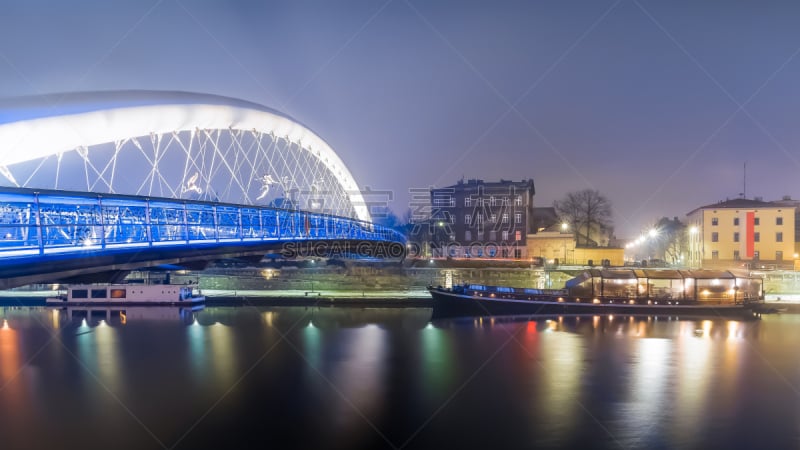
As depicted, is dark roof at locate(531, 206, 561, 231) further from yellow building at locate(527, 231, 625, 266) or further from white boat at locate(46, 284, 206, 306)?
white boat at locate(46, 284, 206, 306)

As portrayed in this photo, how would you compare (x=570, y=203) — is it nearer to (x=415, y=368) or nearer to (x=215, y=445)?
(x=415, y=368)

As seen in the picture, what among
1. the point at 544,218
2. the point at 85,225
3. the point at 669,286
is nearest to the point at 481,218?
the point at 544,218

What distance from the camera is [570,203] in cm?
6231

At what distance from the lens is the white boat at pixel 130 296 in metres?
34.1

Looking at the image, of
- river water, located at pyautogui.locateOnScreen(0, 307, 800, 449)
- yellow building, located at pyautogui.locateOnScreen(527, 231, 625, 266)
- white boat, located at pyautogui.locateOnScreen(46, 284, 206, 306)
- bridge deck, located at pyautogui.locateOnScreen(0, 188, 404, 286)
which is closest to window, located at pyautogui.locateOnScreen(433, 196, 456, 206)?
yellow building, located at pyautogui.locateOnScreen(527, 231, 625, 266)

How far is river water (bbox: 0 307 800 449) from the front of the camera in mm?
15492

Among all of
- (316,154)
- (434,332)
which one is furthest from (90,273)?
(316,154)

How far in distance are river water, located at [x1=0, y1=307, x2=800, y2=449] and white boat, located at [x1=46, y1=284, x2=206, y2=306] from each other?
10.2ft

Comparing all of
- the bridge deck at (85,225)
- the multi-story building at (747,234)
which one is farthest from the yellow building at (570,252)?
the bridge deck at (85,225)

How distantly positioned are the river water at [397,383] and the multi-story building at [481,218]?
21.7 meters

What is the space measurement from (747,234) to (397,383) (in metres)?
38.0

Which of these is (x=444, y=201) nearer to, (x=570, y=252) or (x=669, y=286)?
(x=570, y=252)

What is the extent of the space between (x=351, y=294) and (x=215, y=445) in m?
22.1

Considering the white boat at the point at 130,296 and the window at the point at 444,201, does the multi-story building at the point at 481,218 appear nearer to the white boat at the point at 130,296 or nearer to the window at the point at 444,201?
the window at the point at 444,201
